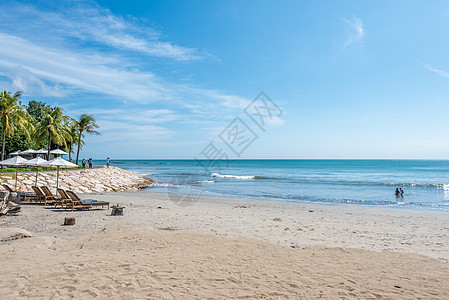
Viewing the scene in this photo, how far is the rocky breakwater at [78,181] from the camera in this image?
18.6 m

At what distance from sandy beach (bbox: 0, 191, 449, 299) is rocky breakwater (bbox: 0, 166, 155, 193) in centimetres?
1026

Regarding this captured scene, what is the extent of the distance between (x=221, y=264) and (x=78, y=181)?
20.9 m

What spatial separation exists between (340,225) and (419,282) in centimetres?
644

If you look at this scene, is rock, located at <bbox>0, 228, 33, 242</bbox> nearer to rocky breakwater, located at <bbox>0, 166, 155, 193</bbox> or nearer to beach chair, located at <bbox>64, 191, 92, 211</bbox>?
beach chair, located at <bbox>64, 191, 92, 211</bbox>

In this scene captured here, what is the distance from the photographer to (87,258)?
5.92 metres

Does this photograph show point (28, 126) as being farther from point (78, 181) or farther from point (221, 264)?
point (221, 264)

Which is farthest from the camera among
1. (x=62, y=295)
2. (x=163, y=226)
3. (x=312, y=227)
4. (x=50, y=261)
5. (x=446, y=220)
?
(x=446, y=220)

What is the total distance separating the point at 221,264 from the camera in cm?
586

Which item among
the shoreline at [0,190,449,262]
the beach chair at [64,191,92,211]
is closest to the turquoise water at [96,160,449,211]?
the shoreline at [0,190,449,262]

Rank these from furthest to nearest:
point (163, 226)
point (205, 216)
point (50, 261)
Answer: point (205, 216)
point (163, 226)
point (50, 261)

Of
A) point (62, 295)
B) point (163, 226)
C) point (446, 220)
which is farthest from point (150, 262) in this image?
A: point (446, 220)

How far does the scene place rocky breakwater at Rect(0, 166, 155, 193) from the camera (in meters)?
18.6

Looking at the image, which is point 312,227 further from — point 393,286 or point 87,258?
point 87,258

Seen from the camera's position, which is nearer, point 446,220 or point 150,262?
point 150,262
